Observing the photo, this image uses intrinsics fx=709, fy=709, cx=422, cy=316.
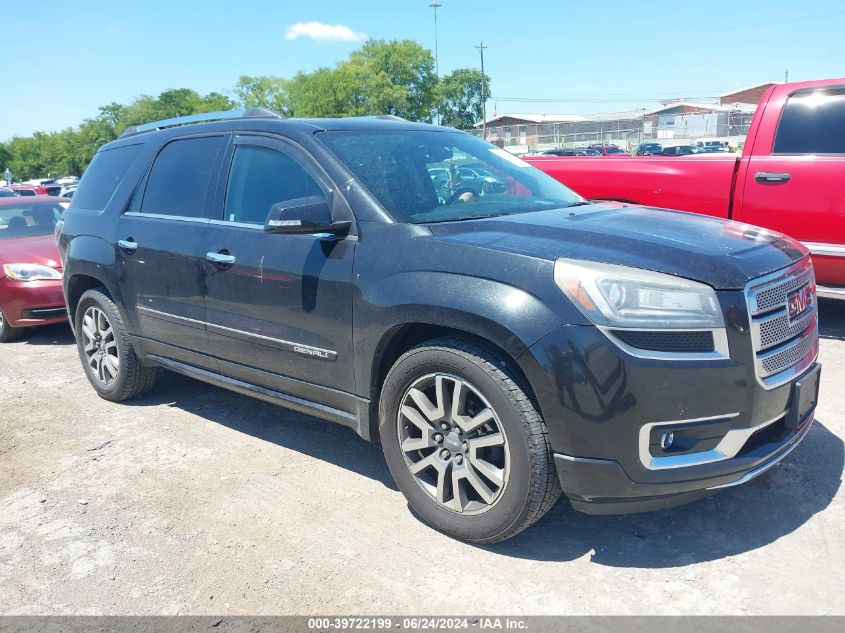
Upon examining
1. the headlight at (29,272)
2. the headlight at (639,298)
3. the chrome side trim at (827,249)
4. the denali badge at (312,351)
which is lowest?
the headlight at (29,272)

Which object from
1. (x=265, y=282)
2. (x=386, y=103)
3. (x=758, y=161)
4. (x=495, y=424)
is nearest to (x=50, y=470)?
(x=265, y=282)

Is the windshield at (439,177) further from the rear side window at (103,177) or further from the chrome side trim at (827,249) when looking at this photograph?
the chrome side trim at (827,249)

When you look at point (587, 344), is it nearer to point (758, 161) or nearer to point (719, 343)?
point (719, 343)

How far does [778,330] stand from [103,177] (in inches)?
178

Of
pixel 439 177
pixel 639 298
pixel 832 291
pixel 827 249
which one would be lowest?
pixel 832 291

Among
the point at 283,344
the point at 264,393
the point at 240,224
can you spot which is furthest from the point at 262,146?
the point at 264,393

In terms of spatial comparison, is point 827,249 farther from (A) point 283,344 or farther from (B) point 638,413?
(A) point 283,344

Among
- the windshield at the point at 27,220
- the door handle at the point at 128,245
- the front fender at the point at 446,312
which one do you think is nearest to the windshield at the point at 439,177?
the front fender at the point at 446,312

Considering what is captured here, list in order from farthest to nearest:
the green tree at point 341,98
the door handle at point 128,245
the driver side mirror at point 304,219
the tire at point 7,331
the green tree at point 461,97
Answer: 1. the green tree at point 461,97
2. the green tree at point 341,98
3. the tire at point 7,331
4. the door handle at point 128,245
5. the driver side mirror at point 304,219

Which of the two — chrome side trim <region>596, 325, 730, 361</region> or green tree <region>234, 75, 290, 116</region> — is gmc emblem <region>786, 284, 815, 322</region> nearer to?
chrome side trim <region>596, 325, 730, 361</region>

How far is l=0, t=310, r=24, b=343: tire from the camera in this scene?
7.41m

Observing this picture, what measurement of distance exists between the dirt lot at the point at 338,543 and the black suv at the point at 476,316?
0.95ft

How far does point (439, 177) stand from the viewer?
380 cm

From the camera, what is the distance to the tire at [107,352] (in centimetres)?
489
